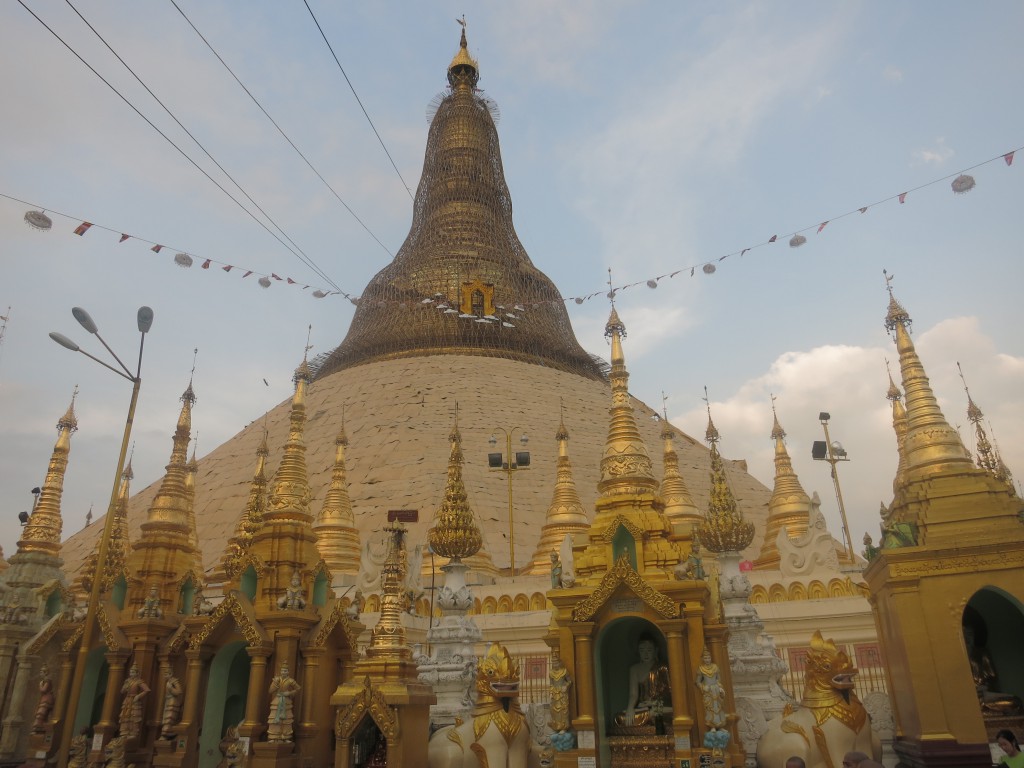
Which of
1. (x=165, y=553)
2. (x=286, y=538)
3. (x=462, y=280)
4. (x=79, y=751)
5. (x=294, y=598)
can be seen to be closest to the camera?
(x=294, y=598)

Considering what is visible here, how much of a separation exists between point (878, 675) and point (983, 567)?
20.1ft

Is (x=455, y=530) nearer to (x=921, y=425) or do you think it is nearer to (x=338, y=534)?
(x=921, y=425)

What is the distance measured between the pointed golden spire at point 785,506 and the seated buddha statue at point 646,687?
1447 centimetres

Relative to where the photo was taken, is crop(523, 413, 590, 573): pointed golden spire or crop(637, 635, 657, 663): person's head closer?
crop(637, 635, 657, 663): person's head

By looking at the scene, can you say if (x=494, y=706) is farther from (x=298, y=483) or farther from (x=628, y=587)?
(x=298, y=483)

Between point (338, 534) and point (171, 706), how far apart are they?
1207 centimetres

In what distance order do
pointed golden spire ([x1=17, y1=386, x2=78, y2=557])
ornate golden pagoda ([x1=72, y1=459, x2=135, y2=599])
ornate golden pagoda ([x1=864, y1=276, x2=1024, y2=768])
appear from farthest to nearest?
pointed golden spire ([x1=17, y1=386, x2=78, y2=557]), ornate golden pagoda ([x1=72, y1=459, x2=135, y2=599]), ornate golden pagoda ([x1=864, y1=276, x2=1024, y2=768])

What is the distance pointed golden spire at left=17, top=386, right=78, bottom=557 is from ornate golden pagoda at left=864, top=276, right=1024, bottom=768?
17.2m

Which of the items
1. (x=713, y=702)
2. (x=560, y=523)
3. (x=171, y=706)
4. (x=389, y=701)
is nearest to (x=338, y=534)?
(x=560, y=523)

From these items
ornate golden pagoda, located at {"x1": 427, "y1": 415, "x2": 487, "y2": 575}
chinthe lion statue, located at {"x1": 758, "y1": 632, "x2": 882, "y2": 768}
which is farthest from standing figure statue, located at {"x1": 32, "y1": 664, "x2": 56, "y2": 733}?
chinthe lion statue, located at {"x1": 758, "y1": 632, "x2": 882, "y2": 768}

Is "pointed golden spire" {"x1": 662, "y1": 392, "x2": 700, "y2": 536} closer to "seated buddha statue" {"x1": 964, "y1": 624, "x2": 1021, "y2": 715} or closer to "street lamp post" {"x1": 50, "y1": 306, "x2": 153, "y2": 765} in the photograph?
"seated buddha statue" {"x1": 964, "y1": 624, "x2": 1021, "y2": 715}

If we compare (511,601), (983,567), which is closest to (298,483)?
(511,601)

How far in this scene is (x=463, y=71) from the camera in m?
53.3

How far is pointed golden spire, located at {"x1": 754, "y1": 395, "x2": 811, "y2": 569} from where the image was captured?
2481 cm
